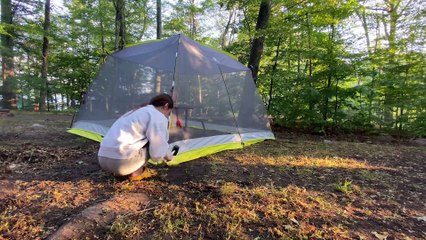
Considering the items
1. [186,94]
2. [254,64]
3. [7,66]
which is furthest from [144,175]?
[7,66]

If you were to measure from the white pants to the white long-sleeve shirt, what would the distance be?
43 mm

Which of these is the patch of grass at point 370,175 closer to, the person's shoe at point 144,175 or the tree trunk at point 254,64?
the tree trunk at point 254,64

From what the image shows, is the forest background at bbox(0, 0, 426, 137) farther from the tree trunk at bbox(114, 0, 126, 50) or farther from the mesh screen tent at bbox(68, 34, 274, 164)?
the mesh screen tent at bbox(68, 34, 274, 164)

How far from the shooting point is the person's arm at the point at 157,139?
2.66 meters

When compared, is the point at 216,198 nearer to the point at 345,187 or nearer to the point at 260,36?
the point at 345,187

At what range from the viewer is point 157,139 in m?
2.67

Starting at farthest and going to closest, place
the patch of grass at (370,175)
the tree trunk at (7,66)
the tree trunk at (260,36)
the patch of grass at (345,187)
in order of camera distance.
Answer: the tree trunk at (7,66) < the tree trunk at (260,36) < the patch of grass at (370,175) < the patch of grass at (345,187)

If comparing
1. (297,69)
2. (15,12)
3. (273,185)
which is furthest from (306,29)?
(15,12)

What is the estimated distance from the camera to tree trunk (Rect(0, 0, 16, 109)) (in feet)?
39.0

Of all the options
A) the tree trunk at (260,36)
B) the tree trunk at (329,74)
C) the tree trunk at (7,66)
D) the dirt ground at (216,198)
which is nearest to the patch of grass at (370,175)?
the dirt ground at (216,198)

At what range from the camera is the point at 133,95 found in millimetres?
4629

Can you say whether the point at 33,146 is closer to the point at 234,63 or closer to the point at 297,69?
the point at 234,63

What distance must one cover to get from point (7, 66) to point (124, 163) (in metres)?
12.7

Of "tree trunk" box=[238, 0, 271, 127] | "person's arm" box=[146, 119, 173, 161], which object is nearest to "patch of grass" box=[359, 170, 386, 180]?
"tree trunk" box=[238, 0, 271, 127]
